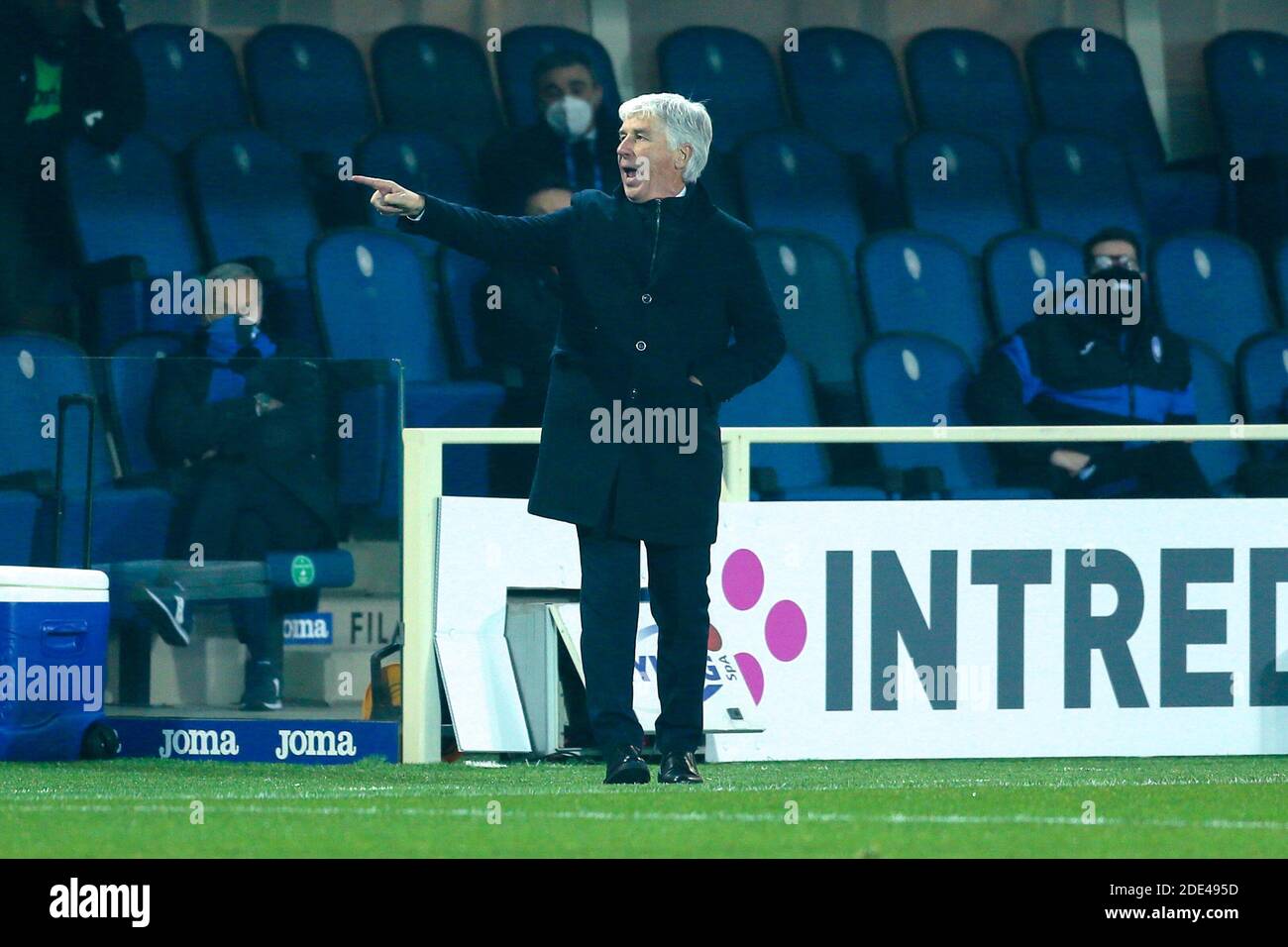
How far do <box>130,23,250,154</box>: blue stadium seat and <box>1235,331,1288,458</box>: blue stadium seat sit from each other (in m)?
4.64

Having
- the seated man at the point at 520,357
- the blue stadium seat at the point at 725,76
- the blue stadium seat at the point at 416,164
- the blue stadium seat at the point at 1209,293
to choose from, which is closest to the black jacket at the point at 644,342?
the seated man at the point at 520,357

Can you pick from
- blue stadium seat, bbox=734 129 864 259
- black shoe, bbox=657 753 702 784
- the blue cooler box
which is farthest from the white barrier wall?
blue stadium seat, bbox=734 129 864 259

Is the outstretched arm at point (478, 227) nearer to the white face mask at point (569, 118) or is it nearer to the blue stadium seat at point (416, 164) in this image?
the white face mask at point (569, 118)

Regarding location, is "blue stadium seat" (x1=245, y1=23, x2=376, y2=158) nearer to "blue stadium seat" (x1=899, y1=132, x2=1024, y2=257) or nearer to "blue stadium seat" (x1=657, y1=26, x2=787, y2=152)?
"blue stadium seat" (x1=657, y1=26, x2=787, y2=152)

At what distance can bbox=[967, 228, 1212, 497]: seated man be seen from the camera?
8883mm

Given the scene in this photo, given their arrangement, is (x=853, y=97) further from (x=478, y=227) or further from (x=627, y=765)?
(x=627, y=765)

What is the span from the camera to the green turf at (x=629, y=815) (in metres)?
3.75

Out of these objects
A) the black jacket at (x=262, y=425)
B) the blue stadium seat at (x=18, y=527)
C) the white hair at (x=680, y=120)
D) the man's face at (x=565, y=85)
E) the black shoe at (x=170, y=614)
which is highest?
the man's face at (x=565, y=85)

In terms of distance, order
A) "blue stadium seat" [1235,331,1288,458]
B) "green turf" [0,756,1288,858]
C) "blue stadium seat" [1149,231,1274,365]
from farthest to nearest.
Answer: "blue stadium seat" [1149,231,1274,365], "blue stadium seat" [1235,331,1288,458], "green turf" [0,756,1288,858]

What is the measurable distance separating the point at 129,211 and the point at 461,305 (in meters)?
1.44

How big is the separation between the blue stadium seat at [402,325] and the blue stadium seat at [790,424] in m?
1.07

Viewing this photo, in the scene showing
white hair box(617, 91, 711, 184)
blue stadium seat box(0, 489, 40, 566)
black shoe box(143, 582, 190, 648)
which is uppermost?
white hair box(617, 91, 711, 184)
